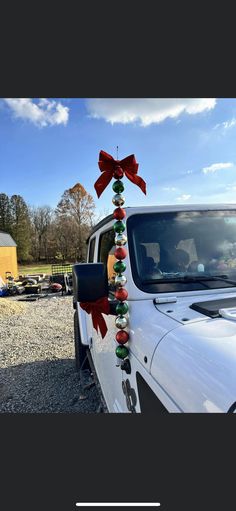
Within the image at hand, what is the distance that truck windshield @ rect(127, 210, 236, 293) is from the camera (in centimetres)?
187

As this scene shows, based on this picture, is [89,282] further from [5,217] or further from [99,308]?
[5,217]

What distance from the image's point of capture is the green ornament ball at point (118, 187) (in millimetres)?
1859

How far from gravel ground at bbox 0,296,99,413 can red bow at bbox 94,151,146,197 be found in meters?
2.54

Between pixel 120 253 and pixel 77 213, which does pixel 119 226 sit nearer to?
pixel 120 253

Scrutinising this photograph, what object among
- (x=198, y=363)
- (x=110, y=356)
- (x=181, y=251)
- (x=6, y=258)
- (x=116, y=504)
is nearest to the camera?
(x=116, y=504)

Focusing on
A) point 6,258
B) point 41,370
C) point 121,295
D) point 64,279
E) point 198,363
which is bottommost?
point 41,370

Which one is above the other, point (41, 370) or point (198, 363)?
point (198, 363)

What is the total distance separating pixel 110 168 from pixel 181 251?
0.66m

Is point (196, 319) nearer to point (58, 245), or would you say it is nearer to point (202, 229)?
point (202, 229)

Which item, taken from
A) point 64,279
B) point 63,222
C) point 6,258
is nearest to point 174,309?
point 63,222

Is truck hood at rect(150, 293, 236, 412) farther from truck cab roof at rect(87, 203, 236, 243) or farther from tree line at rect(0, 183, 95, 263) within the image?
tree line at rect(0, 183, 95, 263)

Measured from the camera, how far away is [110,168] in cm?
184

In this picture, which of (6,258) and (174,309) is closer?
(174,309)

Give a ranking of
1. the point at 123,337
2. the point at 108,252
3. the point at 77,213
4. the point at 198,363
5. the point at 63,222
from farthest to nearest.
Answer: the point at 63,222 < the point at 77,213 < the point at 108,252 < the point at 123,337 < the point at 198,363
